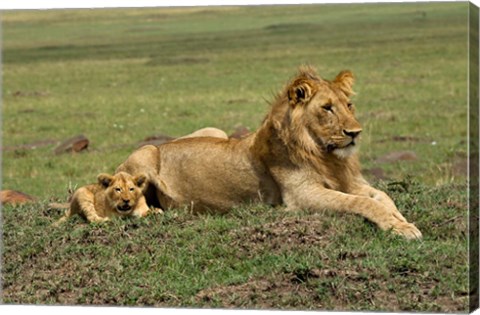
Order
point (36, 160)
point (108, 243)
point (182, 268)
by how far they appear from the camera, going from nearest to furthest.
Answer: point (182, 268), point (108, 243), point (36, 160)

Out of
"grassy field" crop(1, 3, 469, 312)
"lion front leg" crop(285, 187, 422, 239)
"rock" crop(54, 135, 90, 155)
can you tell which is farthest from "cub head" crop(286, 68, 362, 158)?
"rock" crop(54, 135, 90, 155)

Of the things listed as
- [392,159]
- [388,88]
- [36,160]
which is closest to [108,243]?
[392,159]

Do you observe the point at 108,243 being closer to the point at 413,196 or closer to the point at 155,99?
the point at 413,196

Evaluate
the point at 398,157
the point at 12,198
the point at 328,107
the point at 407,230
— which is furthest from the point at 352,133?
the point at 398,157

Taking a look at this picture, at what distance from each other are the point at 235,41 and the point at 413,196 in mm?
23467

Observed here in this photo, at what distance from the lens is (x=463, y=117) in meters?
18.3

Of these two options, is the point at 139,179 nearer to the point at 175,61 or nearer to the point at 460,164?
the point at 460,164

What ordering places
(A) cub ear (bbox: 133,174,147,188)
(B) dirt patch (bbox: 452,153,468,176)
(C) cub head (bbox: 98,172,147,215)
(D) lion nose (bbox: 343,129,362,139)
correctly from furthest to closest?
1. (B) dirt patch (bbox: 452,153,468,176)
2. (A) cub ear (bbox: 133,174,147,188)
3. (C) cub head (bbox: 98,172,147,215)
4. (D) lion nose (bbox: 343,129,362,139)

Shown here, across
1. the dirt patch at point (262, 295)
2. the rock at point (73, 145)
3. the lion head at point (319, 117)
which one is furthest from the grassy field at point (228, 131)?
the lion head at point (319, 117)

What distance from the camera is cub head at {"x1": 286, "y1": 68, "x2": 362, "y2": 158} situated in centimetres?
768

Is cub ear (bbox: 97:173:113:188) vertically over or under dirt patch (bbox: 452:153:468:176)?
over

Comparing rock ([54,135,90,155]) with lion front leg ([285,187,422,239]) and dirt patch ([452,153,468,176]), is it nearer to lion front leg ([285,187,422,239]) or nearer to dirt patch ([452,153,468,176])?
dirt patch ([452,153,468,176])

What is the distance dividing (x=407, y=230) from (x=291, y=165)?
1.03m

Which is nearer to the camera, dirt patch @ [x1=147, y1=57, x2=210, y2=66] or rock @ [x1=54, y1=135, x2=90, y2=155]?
rock @ [x1=54, y1=135, x2=90, y2=155]
